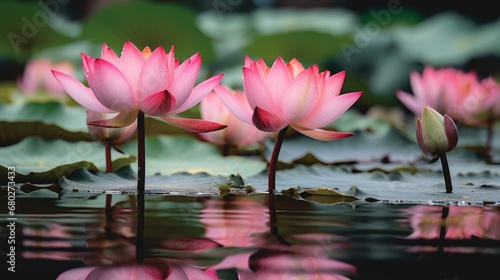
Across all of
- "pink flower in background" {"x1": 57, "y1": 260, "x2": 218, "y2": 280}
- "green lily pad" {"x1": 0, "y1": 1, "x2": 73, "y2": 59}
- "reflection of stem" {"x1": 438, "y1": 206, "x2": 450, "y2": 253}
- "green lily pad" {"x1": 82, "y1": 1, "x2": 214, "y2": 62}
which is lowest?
"pink flower in background" {"x1": 57, "y1": 260, "x2": 218, "y2": 280}

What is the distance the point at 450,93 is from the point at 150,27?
152 centimetres

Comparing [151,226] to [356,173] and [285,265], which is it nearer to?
[285,265]

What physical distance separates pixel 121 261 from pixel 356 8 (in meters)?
7.02

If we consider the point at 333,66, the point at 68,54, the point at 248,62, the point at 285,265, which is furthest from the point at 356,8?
the point at 285,265

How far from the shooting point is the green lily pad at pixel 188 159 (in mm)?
1588

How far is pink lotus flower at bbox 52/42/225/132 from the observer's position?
41.1 inches

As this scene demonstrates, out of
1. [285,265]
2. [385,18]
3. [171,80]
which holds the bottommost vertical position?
[285,265]

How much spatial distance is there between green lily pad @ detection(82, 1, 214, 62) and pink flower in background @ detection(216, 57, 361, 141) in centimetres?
181

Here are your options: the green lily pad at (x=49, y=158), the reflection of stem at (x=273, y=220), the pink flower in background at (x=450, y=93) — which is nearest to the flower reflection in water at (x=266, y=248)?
the reflection of stem at (x=273, y=220)

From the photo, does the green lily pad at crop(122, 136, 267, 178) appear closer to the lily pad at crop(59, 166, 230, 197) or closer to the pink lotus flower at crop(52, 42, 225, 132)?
the lily pad at crop(59, 166, 230, 197)

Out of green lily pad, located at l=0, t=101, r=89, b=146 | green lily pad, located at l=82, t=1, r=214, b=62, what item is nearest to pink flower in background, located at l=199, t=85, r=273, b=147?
green lily pad, located at l=0, t=101, r=89, b=146

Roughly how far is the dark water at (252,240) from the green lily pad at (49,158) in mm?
185

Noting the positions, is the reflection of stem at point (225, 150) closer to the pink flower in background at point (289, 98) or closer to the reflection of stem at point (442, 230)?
the pink flower in background at point (289, 98)

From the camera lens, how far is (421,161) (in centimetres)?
198
